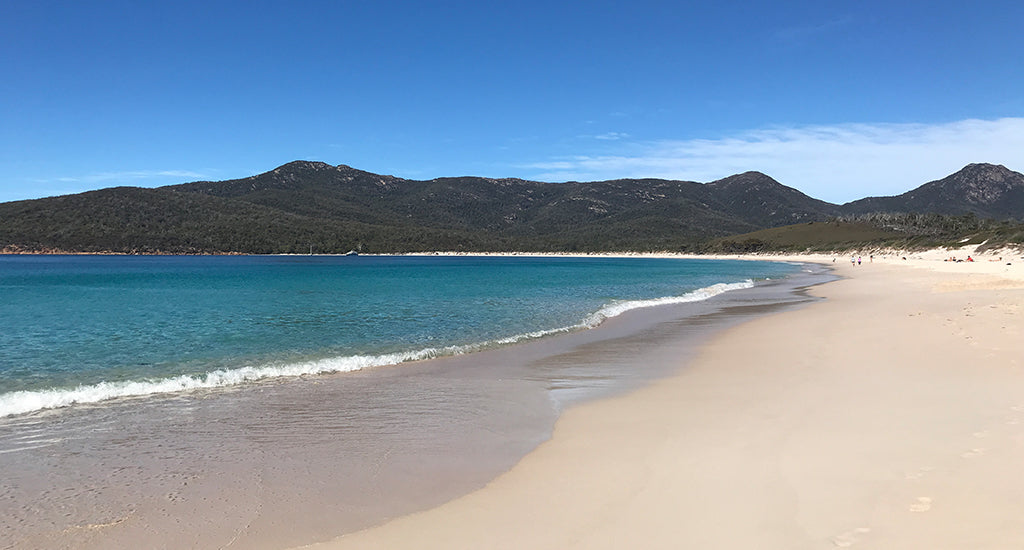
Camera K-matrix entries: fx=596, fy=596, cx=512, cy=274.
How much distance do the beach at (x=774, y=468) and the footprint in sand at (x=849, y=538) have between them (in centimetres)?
1

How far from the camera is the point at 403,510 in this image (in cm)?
536

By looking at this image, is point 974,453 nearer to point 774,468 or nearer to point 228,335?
point 774,468

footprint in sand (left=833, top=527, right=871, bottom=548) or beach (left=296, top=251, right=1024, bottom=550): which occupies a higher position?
footprint in sand (left=833, top=527, right=871, bottom=548)

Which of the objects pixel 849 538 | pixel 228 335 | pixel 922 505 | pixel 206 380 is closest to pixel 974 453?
pixel 922 505

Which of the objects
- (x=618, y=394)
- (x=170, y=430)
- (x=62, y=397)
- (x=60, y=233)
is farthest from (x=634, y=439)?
(x=60, y=233)

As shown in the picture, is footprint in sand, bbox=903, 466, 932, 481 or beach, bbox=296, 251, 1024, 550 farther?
footprint in sand, bbox=903, 466, 932, 481

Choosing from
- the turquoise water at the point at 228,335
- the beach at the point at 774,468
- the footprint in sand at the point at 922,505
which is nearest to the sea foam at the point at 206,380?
the turquoise water at the point at 228,335

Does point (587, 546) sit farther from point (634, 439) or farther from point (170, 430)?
point (170, 430)

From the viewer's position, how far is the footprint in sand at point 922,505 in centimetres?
484

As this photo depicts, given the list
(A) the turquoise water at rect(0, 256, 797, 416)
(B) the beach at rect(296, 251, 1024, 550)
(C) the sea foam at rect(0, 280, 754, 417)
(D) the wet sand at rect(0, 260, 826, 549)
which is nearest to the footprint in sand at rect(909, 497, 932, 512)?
(B) the beach at rect(296, 251, 1024, 550)

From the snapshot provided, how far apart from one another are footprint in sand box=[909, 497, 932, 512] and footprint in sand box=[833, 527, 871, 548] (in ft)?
2.12

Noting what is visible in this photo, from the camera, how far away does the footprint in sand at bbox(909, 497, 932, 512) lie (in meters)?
4.84

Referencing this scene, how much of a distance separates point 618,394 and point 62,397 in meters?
9.30

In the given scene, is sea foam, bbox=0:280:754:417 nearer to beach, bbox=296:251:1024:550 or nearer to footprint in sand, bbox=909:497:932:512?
beach, bbox=296:251:1024:550
